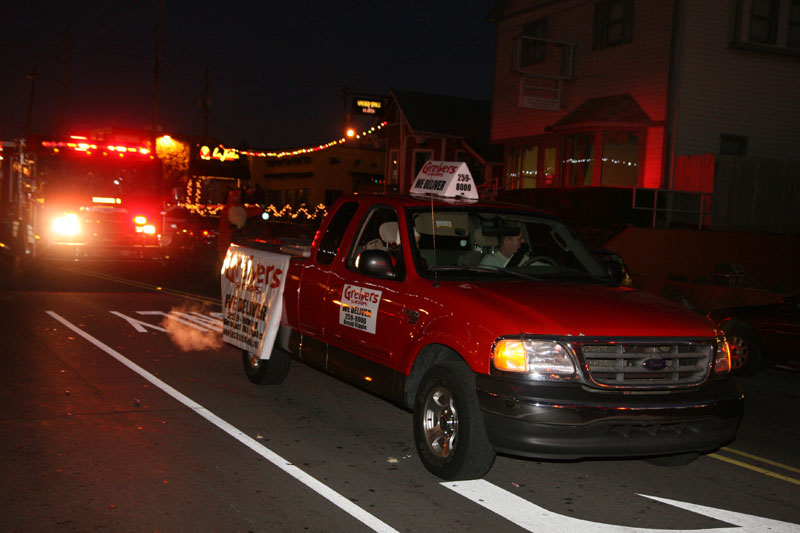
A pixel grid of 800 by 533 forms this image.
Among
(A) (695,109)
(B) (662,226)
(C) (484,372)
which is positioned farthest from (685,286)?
(C) (484,372)

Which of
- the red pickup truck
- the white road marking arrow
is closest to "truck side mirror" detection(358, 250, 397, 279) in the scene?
the red pickup truck

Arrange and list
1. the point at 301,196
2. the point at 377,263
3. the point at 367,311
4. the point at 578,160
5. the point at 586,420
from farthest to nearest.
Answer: the point at 301,196, the point at 578,160, the point at 367,311, the point at 377,263, the point at 586,420

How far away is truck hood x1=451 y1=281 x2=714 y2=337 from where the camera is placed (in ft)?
17.8

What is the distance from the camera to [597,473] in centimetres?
630

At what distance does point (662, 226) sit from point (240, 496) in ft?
64.4

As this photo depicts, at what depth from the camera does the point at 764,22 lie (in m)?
24.4

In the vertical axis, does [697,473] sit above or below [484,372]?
below

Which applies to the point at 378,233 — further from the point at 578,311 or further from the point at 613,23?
the point at 613,23

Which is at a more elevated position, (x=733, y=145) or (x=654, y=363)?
(x=733, y=145)

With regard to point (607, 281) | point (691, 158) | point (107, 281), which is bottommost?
point (107, 281)

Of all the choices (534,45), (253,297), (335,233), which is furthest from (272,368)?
(534,45)

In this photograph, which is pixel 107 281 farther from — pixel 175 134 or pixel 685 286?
pixel 175 134

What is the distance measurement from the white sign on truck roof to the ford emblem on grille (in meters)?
2.48

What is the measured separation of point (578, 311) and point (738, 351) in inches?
235
